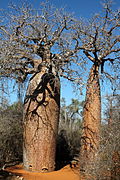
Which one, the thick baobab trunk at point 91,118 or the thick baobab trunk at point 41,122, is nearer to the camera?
the thick baobab trunk at point 41,122

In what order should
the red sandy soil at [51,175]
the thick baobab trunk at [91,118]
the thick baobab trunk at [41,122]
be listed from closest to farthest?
the red sandy soil at [51,175] → the thick baobab trunk at [41,122] → the thick baobab trunk at [91,118]

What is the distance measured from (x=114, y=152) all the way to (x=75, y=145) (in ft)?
16.3

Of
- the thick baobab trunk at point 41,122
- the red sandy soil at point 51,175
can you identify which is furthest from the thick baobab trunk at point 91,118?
the thick baobab trunk at point 41,122

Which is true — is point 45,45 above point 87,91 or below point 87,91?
above

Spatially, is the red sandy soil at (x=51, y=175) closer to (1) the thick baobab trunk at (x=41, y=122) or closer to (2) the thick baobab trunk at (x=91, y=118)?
(1) the thick baobab trunk at (x=41, y=122)

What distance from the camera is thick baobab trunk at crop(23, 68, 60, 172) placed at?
15.7 ft

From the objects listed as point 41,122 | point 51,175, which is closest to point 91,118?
point 41,122

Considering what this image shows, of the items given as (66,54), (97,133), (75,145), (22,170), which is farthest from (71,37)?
(75,145)

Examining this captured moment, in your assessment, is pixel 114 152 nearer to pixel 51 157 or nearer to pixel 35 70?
pixel 51 157

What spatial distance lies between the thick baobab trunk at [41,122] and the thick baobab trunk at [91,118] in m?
0.78

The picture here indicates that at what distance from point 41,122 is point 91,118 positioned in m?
1.33

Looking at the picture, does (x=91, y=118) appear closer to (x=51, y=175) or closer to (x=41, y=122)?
(x=41, y=122)

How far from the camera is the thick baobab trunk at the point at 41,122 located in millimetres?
4773

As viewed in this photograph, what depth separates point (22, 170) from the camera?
16.0ft
